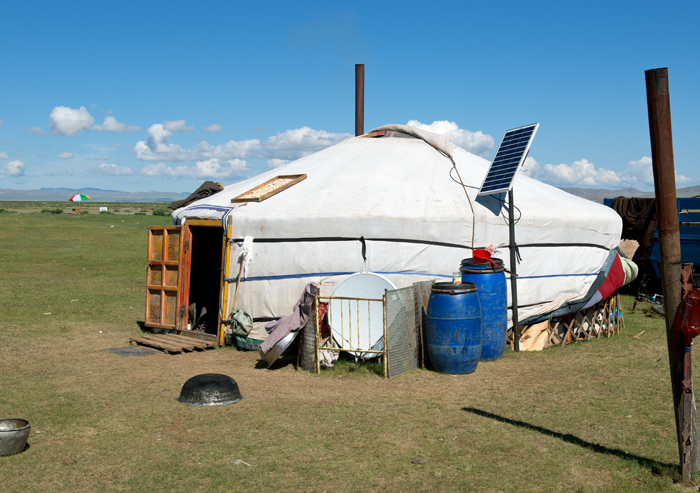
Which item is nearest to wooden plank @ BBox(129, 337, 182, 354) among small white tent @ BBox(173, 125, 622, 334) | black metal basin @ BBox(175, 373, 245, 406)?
small white tent @ BBox(173, 125, 622, 334)

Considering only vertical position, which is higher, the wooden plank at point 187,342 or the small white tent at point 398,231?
the small white tent at point 398,231

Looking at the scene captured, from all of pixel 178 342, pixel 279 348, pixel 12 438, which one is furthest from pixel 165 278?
pixel 12 438

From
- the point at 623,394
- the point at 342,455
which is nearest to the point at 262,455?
the point at 342,455

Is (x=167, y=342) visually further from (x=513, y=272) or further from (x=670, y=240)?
(x=670, y=240)

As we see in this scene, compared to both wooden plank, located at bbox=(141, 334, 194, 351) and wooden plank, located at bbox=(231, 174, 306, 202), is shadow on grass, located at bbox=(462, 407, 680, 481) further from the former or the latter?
wooden plank, located at bbox=(231, 174, 306, 202)

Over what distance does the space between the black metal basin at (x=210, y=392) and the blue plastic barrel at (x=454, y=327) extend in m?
2.28

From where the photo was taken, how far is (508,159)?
8.84 m

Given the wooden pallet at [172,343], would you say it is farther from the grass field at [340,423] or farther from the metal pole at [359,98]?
the metal pole at [359,98]

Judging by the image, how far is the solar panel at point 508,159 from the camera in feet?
27.7

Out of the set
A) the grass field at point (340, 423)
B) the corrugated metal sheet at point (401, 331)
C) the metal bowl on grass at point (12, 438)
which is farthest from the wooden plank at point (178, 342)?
the metal bowl on grass at point (12, 438)

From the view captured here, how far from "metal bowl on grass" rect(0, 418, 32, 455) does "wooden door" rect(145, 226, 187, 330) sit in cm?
451

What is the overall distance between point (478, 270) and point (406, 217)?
3.72ft

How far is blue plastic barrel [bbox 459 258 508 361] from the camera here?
7750 mm

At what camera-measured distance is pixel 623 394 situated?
6.37 meters
